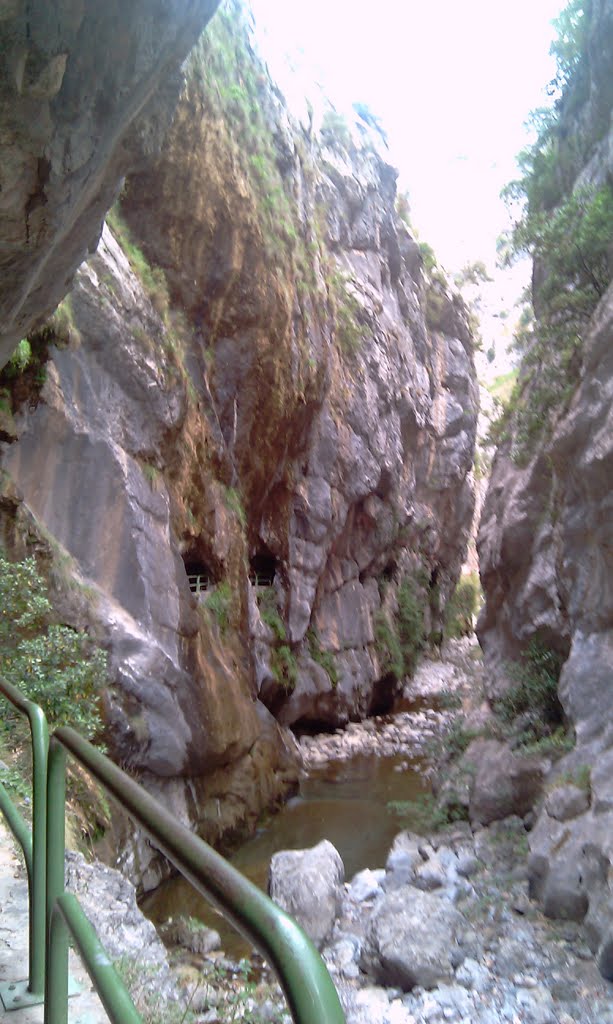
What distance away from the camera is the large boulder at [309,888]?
742cm

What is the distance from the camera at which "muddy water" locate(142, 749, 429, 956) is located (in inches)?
312

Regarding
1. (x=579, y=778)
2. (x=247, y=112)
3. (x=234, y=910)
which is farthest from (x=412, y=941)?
(x=247, y=112)

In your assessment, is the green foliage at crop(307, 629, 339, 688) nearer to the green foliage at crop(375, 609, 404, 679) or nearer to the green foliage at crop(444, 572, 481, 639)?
the green foliage at crop(375, 609, 404, 679)

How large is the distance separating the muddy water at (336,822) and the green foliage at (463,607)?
15394 mm

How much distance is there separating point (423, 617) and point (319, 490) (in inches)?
365

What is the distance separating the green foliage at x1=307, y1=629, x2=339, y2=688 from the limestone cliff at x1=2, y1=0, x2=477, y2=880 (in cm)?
7

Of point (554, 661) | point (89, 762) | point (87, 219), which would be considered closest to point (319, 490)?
point (554, 661)

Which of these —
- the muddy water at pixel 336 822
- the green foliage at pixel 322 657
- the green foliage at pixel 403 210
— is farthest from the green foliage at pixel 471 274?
the muddy water at pixel 336 822

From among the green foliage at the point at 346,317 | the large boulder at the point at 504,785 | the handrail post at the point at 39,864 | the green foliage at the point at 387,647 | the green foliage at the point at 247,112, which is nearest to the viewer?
the handrail post at the point at 39,864

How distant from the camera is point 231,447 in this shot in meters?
13.8

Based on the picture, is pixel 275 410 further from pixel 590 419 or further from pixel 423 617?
pixel 423 617

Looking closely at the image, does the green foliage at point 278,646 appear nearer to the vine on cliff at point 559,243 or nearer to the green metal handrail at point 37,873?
the vine on cliff at point 559,243

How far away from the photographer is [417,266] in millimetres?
26547

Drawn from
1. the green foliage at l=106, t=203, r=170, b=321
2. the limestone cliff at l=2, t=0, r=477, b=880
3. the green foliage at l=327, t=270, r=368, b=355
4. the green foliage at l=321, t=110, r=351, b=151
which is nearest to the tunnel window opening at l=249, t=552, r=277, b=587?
the limestone cliff at l=2, t=0, r=477, b=880
